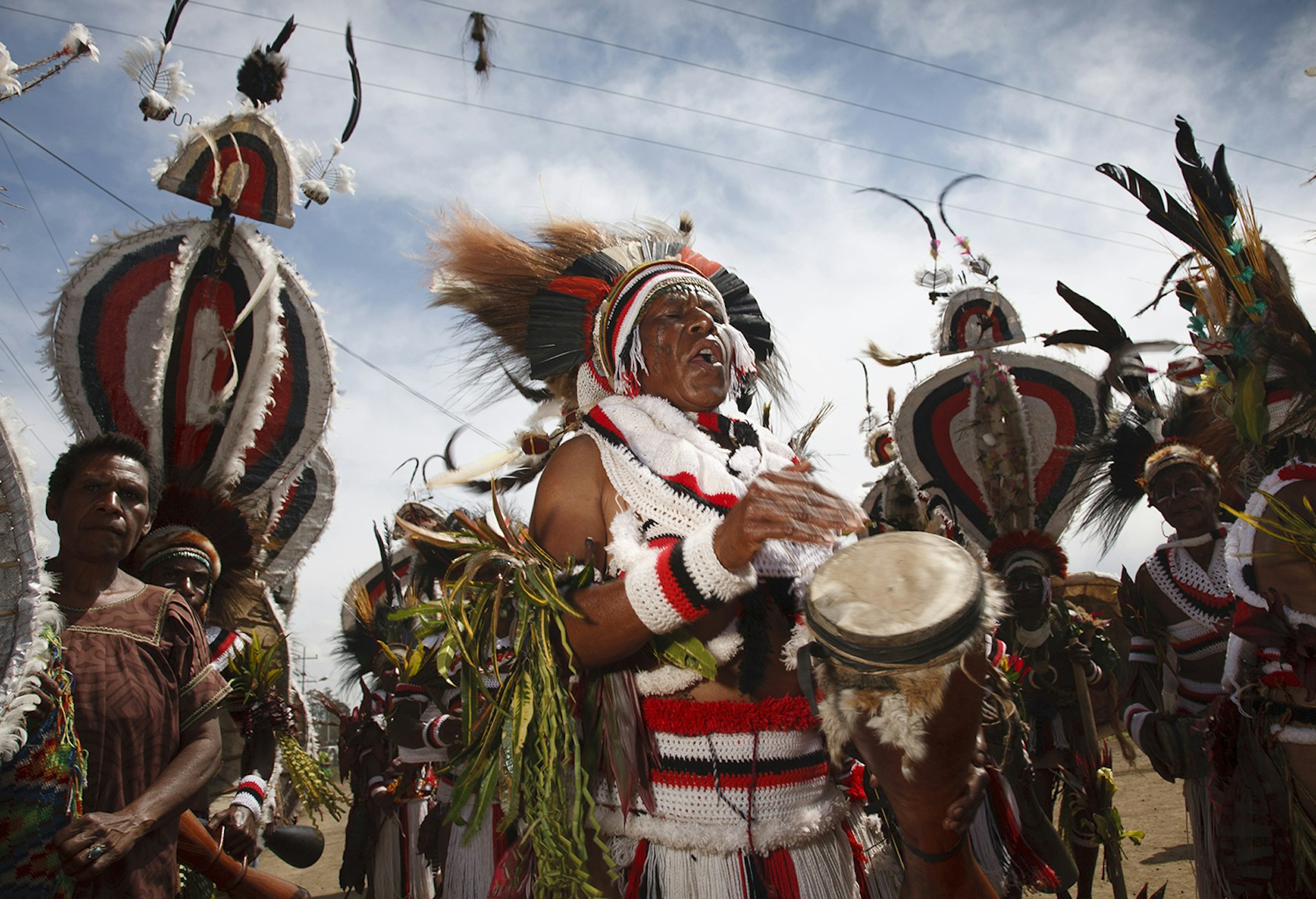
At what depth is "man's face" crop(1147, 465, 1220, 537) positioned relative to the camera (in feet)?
16.2

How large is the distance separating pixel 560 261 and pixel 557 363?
38 cm

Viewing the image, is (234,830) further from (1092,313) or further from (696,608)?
(1092,313)

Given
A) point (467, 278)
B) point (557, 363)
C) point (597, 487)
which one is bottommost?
point (597, 487)

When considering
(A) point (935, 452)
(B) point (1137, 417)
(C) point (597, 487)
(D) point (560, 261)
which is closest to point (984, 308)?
(A) point (935, 452)

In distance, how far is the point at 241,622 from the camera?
4.79 m

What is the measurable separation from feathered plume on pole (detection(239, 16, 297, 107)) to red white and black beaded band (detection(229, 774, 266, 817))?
3506 millimetres

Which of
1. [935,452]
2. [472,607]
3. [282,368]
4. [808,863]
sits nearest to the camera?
[808,863]

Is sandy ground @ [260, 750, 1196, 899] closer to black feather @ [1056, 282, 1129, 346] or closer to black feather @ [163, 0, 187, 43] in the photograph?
black feather @ [1056, 282, 1129, 346]

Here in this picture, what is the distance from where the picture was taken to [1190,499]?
4.93 m

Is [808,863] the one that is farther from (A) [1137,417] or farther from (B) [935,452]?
(B) [935,452]

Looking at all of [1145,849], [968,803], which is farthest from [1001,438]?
[968,803]

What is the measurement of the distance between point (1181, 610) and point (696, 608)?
165 inches

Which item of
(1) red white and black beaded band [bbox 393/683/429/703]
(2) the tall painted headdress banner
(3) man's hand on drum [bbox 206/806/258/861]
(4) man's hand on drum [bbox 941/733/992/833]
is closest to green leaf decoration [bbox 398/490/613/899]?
(4) man's hand on drum [bbox 941/733/992/833]

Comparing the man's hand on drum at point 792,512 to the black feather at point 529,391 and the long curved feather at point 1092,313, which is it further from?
the long curved feather at point 1092,313
